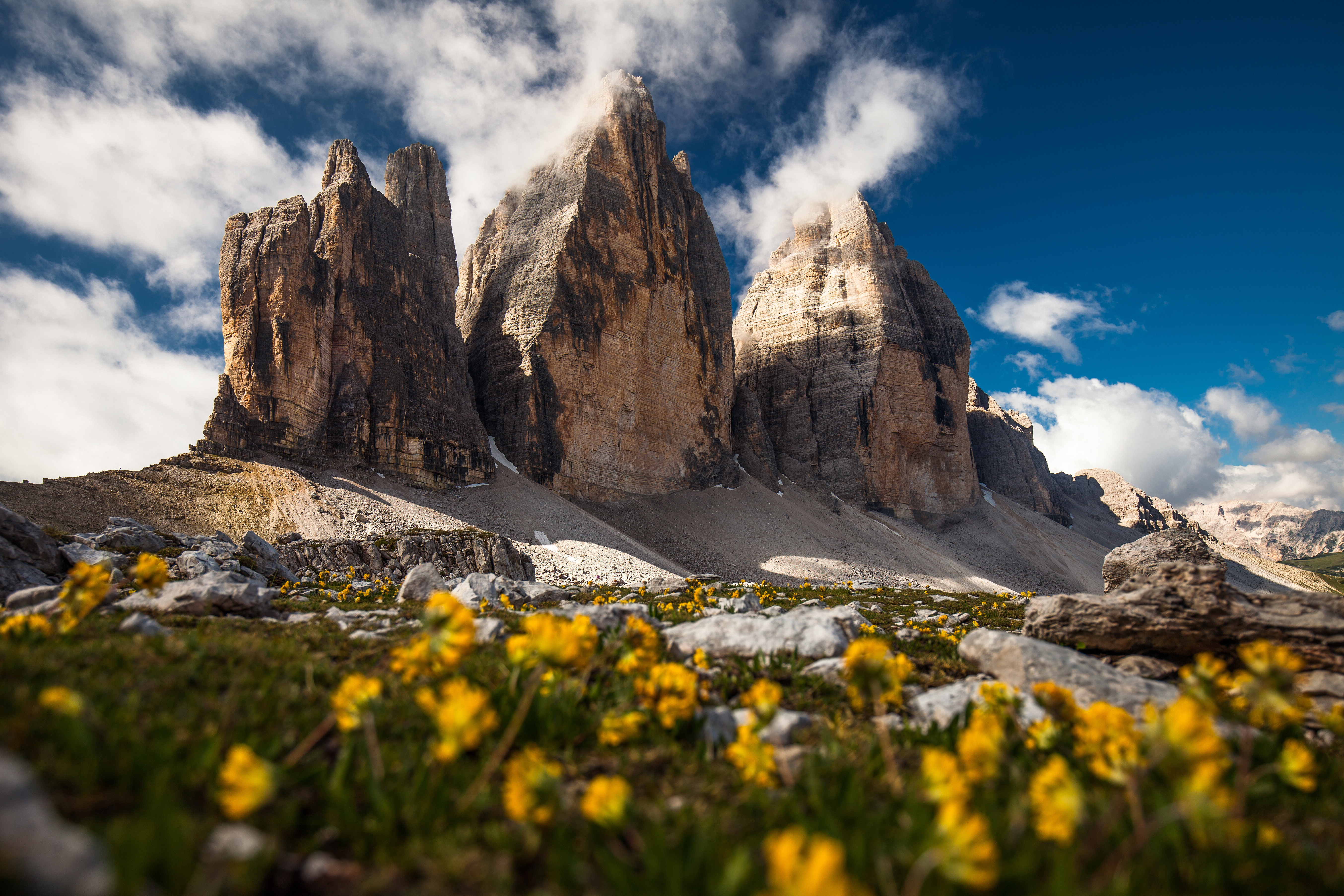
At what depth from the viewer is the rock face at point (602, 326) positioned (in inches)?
2124

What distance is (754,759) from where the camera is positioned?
2.66 meters

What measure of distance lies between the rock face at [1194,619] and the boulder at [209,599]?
35.2 ft

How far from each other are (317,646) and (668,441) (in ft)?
181

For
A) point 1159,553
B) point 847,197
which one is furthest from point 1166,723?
point 847,197

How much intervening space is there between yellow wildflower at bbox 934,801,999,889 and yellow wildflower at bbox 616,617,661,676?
6.99 feet

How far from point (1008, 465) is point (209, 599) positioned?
118723 millimetres

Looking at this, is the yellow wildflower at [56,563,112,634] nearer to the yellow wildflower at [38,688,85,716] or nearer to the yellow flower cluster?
the yellow wildflower at [38,688,85,716]

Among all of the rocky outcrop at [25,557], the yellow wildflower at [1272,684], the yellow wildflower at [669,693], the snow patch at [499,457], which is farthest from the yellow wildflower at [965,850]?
the snow patch at [499,457]

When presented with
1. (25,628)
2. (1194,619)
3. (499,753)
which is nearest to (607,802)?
(499,753)

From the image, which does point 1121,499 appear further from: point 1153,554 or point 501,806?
point 501,806

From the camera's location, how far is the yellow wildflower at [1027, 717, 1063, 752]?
3295 millimetres

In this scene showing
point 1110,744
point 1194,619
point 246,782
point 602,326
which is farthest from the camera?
point 602,326

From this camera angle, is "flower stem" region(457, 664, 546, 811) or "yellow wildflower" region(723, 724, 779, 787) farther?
"yellow wildflower" region(723, 724, 779, 787)

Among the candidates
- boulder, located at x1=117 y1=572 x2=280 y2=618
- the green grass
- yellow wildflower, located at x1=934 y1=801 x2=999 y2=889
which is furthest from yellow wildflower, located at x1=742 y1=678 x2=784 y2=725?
boulder, located at x1=117 y1=572 x2=280 y2=618
